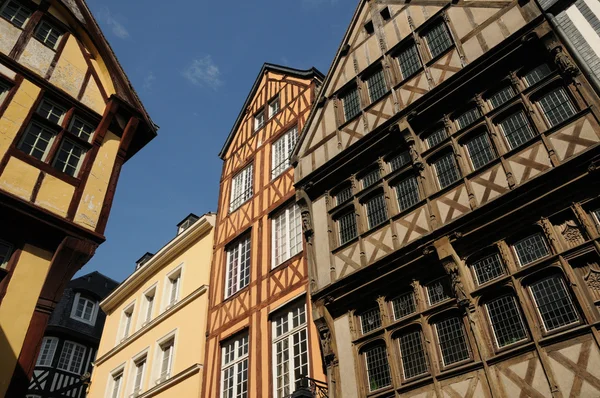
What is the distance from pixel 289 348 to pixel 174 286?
719 cm

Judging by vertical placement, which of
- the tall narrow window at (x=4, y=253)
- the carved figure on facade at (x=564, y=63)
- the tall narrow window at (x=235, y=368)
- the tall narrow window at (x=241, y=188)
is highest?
the tall narrow window at (x=241, y=188)

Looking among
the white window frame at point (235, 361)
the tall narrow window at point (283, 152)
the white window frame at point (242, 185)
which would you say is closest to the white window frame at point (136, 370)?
the white window frame at point (235, 361)

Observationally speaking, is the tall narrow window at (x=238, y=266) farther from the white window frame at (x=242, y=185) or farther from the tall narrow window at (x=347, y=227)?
the tall narrow window at (x=347, y=227)

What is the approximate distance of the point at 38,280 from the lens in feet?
30.7

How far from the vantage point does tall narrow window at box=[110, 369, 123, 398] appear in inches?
652

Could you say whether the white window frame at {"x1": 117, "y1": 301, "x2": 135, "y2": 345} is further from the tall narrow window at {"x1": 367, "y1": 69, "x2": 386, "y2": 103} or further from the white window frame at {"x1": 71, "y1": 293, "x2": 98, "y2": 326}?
the tall narrow window at {"x1": 367, "y1": 69, "x2": 386, "y2": 103}

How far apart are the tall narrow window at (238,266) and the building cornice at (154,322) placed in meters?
0.95

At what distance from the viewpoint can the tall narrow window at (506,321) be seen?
7.20m

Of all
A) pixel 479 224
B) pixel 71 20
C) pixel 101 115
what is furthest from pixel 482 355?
pixel 71 20

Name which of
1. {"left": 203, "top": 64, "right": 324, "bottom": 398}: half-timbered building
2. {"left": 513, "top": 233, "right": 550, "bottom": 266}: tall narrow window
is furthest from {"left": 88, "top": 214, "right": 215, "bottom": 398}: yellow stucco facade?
{"left": 513, "top": 233, "right": 550, "bottom": 266}: tall narrow window

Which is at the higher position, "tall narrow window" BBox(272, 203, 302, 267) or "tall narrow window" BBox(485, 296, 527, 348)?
"tall narrow window" BBox(272, 203, 302, 267)

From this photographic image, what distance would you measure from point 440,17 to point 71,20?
8.93 meters

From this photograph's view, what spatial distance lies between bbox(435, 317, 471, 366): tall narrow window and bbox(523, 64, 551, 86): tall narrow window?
14.3 ft

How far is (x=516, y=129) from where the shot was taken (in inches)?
341
